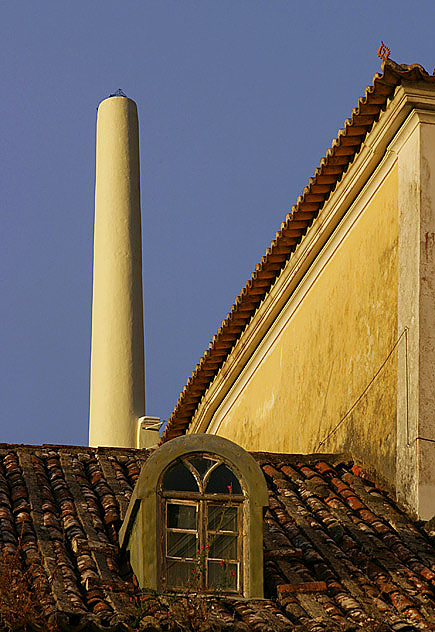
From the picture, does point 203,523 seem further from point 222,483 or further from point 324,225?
point 324,225

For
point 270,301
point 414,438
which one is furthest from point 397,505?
point 270,301

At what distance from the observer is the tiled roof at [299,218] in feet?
38.4

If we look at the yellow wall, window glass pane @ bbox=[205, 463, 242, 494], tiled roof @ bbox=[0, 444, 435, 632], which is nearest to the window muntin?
window glass pane @ bbox=[205, 463, 242, 494]

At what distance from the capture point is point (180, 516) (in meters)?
10.0

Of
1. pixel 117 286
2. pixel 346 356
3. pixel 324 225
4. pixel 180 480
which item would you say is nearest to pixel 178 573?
pixel 180 480

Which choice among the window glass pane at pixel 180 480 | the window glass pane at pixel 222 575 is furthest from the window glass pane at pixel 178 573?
the window glass pane at pixel 180 480

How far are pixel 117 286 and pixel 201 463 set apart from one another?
14.7 metres

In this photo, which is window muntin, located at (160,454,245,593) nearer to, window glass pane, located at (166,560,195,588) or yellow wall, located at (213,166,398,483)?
window glass pane, located at (166,560,195,588)

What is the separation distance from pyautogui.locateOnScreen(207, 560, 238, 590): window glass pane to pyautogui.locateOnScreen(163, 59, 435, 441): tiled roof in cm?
455

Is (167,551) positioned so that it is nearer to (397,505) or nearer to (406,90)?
(397,505)

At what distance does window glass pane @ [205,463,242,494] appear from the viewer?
10.1 metres

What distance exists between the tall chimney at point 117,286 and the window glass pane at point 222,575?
13.9 m

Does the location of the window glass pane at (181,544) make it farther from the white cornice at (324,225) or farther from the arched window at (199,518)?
the white cornice at (324,225)

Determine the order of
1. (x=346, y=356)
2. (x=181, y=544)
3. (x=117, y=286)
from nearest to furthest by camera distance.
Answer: (x=181, y=544), (x=346, y=356), (x=117, y=286)
